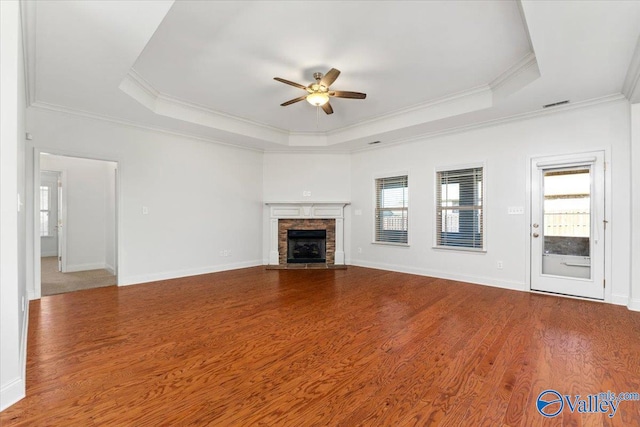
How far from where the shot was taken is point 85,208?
652 centimetres

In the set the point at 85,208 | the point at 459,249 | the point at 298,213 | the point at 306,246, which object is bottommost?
the point at 306,246

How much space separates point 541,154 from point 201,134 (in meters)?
5.85

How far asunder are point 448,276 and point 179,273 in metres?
5.05

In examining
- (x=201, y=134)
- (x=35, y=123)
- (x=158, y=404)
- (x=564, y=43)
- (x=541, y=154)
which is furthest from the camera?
(x=201, y=134)

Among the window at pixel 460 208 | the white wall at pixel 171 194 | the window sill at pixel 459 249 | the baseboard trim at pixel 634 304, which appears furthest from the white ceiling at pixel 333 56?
the baseboard trim at pixel 634 304

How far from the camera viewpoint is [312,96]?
12.6 feet

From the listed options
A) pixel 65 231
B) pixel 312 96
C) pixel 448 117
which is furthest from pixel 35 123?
pixel 448 117

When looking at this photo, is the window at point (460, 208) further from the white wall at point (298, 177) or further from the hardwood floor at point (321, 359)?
the white wall at point (298, 177)

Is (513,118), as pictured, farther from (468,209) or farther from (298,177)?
(298,177)

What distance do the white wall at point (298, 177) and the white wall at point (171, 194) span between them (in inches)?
7.7

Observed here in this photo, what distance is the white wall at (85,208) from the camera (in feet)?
20.4

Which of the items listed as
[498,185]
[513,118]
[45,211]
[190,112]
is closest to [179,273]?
[190,112]

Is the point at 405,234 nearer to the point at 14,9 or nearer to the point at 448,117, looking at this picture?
the point at 448,117

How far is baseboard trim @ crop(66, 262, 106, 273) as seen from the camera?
20.2ft
